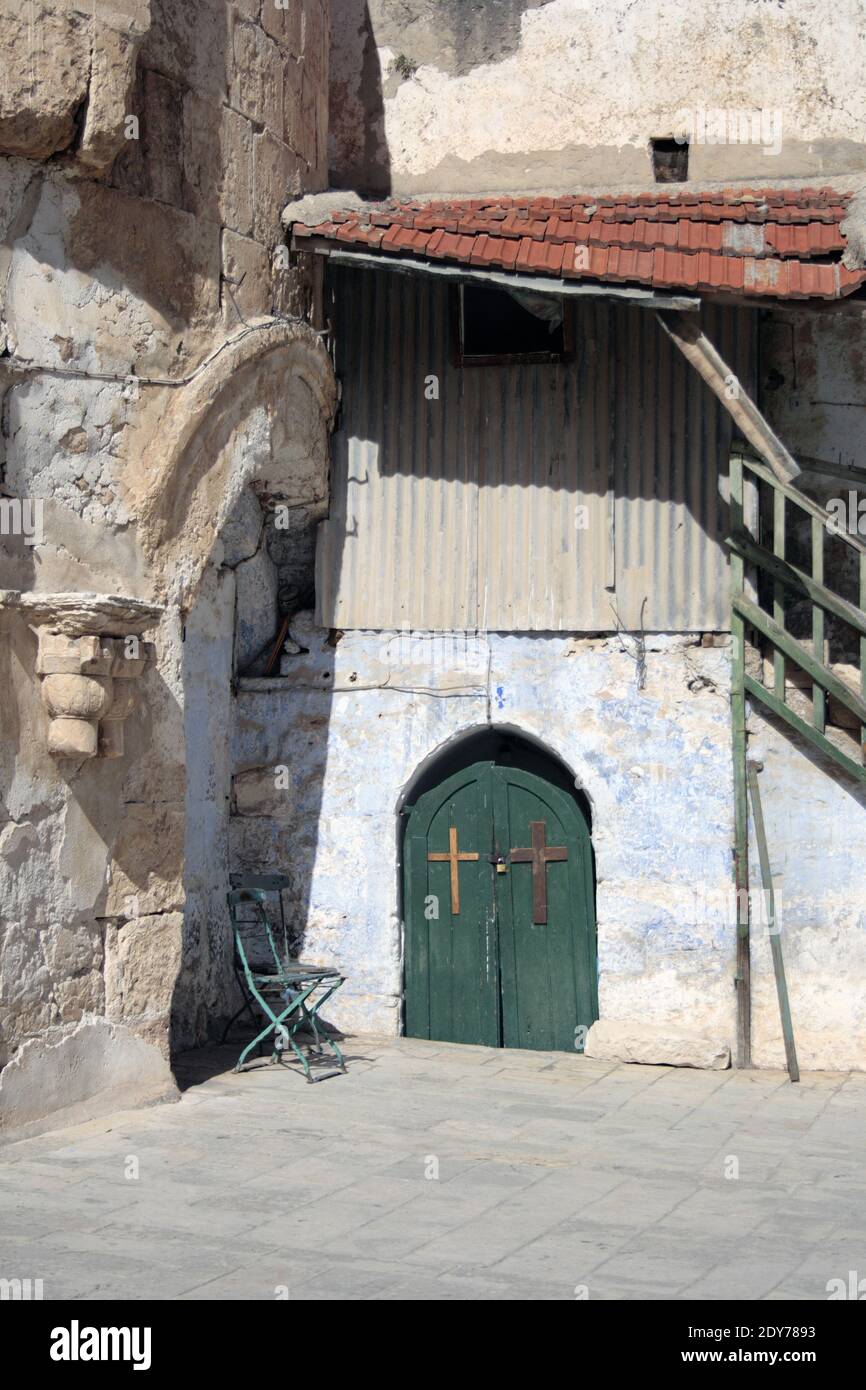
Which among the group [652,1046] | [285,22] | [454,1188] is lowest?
[454,1188]

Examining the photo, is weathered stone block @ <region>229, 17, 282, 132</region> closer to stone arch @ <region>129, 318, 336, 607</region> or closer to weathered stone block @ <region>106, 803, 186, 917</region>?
stone arch @ <region>129, 318, 336, 607</region>

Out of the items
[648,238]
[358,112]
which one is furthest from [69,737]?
[358,112]

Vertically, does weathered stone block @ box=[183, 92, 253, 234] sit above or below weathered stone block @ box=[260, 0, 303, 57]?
below

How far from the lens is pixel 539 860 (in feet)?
34.0

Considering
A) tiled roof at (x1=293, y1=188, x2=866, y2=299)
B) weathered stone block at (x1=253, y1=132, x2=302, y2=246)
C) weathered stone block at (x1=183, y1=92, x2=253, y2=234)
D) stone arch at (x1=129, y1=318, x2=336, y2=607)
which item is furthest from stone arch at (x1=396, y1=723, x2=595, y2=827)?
weathered stone block at (x1=183, y1=92, x2=253, y2=234)

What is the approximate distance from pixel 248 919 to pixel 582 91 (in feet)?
20.7

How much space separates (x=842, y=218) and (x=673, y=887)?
169 inches

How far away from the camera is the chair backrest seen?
9562 mm

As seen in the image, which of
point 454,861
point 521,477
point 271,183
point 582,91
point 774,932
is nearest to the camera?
point 271,183

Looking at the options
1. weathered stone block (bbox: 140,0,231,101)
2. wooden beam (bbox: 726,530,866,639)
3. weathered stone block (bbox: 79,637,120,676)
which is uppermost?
weathered stone block (bbox: 140,0,231,101)

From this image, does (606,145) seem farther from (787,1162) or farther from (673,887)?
(787,1162)

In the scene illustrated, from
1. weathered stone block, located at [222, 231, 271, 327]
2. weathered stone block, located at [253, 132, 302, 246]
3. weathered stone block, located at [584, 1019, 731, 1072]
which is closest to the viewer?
weathered stone block, located at [222, 231, 271, 327]

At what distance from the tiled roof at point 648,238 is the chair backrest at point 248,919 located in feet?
13.6

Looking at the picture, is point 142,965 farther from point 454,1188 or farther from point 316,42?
point 316,42
